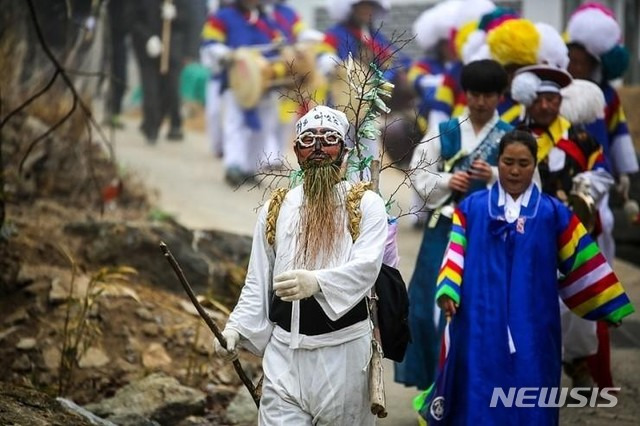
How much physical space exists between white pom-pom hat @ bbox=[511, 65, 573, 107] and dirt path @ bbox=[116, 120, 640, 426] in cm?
156

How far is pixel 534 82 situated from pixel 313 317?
2965 mm

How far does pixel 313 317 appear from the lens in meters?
5.84

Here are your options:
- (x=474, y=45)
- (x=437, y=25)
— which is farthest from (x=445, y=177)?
(x=437, y=25)

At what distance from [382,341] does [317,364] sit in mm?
331

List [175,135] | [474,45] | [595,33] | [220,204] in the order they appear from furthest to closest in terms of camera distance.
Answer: [175,135] → [220,204] → [474,45] → [595,33]

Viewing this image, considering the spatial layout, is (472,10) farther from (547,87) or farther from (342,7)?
(547,87)

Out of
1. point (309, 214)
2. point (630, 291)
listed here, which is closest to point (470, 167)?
point (309, 214)

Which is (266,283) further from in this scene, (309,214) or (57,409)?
(57,409)

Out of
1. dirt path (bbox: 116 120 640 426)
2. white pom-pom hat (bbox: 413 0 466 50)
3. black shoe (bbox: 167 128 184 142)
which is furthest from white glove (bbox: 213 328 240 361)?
black shoe (bbox: 167 128 184 142)

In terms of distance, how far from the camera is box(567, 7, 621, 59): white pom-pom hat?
9.85m

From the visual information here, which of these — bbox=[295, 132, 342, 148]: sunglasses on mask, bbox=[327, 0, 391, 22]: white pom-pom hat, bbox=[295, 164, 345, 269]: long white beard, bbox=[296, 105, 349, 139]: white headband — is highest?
bbox=[327, 0, 391, 22]: white pom-pom hat

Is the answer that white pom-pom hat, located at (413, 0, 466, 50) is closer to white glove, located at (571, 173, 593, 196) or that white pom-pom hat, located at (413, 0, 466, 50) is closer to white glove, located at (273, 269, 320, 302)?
white glove, located at (571, 173, 593, 196)

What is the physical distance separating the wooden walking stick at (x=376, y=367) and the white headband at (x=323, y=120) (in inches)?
9.4

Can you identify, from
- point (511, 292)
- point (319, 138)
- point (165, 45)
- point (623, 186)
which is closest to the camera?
point (319, 138)
